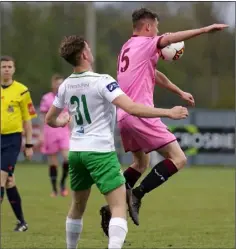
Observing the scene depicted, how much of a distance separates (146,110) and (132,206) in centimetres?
150

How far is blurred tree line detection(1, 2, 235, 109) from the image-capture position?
3403cm

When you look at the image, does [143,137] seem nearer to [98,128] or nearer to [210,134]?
[98,128]

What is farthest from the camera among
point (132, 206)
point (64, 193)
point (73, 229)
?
point (64, 193)

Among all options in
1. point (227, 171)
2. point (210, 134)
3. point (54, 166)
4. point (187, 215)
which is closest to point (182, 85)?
point (210, 134)

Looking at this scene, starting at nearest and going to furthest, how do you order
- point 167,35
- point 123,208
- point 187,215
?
point 123,208 → point 167,35 → point 187,215

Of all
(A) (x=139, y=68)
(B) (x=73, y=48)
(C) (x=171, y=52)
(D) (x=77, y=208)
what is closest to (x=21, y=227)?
(D) (x=77, y=208)

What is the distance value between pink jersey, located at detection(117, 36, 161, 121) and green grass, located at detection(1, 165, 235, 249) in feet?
7.10

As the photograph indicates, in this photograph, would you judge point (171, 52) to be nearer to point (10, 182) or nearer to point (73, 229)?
point (73, 229)

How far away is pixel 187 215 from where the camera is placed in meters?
13.2

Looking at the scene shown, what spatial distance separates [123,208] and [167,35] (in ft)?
5.62

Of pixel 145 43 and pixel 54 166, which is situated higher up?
pixel 145 43

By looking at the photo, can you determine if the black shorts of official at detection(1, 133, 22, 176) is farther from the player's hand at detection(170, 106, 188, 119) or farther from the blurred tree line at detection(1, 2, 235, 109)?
the blurred tree line at detection(1, 2, 235, 109)

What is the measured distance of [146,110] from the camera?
7098 mm

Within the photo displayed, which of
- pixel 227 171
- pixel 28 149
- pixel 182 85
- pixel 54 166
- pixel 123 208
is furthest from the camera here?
pixel 182 85
